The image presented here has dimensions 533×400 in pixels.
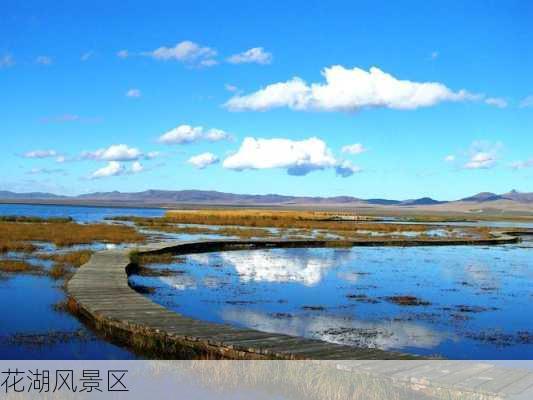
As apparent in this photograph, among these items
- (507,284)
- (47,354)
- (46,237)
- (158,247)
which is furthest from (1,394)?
(46,237)

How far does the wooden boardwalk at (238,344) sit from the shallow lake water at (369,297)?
1779 millimetres

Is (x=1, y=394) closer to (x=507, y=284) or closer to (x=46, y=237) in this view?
(x=507, y=284)

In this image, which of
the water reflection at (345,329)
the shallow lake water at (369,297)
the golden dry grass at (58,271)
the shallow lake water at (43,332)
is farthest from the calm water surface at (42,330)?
the water reflection at (345,329)

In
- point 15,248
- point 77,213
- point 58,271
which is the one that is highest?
point 77,213

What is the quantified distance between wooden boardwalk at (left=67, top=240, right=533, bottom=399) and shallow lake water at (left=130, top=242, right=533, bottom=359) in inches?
70.1

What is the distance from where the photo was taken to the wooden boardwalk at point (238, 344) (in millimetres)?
7938

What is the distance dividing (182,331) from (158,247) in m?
17.4

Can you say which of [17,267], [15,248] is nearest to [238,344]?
[17,267]

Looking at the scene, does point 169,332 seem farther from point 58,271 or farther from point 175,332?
point 58,271

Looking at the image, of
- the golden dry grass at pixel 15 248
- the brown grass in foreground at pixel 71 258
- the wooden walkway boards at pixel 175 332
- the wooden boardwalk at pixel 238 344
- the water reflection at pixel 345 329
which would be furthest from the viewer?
the golden dry grass at pixel 15 248

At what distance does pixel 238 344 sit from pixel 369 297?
838 centimetres

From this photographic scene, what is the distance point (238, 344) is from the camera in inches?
385

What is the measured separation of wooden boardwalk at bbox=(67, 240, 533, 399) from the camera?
7938 millimetres

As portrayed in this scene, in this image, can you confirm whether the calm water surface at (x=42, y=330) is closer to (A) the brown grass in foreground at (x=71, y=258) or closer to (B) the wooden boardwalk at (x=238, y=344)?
(B) the wooden boardwalk at (x=238, y=344)
